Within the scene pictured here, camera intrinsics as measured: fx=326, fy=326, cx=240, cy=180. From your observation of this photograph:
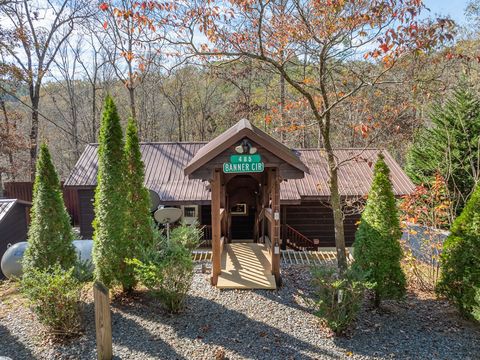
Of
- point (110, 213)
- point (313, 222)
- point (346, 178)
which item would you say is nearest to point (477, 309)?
point (110, 213)

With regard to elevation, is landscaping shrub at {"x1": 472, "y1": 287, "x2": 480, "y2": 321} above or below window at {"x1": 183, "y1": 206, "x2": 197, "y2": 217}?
below

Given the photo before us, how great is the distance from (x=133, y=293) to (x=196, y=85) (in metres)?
21.9

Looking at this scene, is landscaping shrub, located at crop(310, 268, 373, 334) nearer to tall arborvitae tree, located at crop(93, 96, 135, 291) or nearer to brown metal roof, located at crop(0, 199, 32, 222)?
tall arborvitae tree, located at crop(93, 96, 135, 291)

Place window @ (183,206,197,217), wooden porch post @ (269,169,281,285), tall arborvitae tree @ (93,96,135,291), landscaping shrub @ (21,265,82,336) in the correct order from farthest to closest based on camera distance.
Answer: window @ (183,206,197,217) → wooden porch post @ (269,169,281,285) → tall arborvitae tree @ (93,96,135,291) → landscaping shrub @ (21,265,82,336)

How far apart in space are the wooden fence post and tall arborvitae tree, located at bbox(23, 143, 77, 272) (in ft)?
5.93

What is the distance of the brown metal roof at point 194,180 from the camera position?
11.6 meters

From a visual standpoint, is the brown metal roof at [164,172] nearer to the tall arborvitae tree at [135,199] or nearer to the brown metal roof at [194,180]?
the brown metal roof at [194,180]

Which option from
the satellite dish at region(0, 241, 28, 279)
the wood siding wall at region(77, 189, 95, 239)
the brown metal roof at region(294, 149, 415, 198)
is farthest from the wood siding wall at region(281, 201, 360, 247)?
the satellite dish at region(0, 241, 28, 279)

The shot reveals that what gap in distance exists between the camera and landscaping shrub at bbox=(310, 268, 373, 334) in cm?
484

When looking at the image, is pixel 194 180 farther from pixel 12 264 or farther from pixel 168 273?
pixel 168 273

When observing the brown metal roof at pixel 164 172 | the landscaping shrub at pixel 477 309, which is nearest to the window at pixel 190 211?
the brown metal roof at pixel 164 172

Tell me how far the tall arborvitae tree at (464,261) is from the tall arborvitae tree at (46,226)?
6.74 meters

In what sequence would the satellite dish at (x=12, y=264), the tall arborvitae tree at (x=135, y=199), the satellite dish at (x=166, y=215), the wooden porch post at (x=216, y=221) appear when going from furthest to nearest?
the satellite dish at (x=12, y=264), the satellite dish at (x=166, y=215), the wooden porch post at (x=216, y=221), the tall arborvitae tree at (x=135, y=199)

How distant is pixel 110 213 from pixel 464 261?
5986 mm
